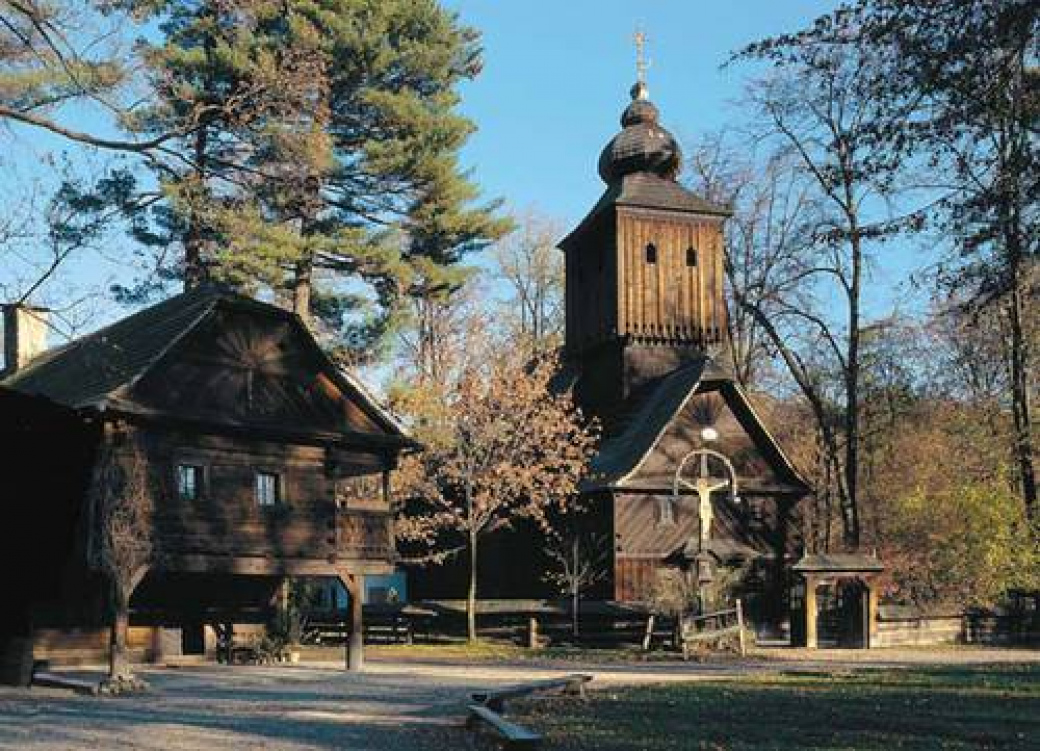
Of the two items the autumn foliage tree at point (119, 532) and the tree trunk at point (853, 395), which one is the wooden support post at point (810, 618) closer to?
the tree trunk at point (853, 395)

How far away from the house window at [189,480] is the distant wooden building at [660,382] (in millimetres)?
13465

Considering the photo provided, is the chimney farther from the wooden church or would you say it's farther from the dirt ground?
the wooden church

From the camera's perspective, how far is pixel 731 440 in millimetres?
39906

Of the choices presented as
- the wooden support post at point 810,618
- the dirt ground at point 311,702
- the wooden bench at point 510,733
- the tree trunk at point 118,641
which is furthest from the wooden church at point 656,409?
the wooden bench at point 510,733

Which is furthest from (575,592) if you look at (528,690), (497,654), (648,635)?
(528,690)

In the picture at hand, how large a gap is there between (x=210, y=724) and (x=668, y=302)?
97.6 feet

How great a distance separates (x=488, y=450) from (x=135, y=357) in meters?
13.3

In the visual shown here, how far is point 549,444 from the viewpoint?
37938 millimetres

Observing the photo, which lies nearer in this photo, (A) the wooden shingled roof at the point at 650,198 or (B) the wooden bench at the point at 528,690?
(B) the wooden bench at the point at 528,690

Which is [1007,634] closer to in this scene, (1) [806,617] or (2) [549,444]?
(1) [806,617]

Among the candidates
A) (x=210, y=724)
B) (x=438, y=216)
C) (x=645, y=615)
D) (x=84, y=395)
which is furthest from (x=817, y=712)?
(x=438, y=216)

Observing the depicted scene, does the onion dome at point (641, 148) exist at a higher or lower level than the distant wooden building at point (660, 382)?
higher

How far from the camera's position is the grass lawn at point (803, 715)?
13320 mm

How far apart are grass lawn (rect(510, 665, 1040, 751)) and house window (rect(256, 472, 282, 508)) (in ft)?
33.4
